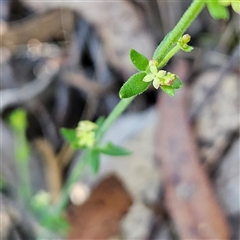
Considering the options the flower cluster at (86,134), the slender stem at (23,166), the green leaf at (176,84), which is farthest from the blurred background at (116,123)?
the green leaf at (176,84)

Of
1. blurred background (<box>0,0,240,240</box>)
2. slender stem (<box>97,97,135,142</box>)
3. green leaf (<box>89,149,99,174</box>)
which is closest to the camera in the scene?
slender stem (<box>97,97,135,142</box>)

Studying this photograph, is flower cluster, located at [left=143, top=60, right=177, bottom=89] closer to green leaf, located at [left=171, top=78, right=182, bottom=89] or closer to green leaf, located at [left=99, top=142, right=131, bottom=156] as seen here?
green leaf, located at [left=171, top=78, right=182, bottom=89]

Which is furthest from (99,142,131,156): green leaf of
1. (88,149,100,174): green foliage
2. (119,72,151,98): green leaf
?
(119,72,151,98): green leaf

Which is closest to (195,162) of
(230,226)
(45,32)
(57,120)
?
(230,226)

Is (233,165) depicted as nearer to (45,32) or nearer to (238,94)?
(238,94)

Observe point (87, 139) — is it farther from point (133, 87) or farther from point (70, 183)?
point (133, 87)

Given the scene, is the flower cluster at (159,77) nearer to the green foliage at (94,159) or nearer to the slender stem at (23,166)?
the green foliage at (94,159)

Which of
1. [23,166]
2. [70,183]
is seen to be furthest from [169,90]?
[23,166]
